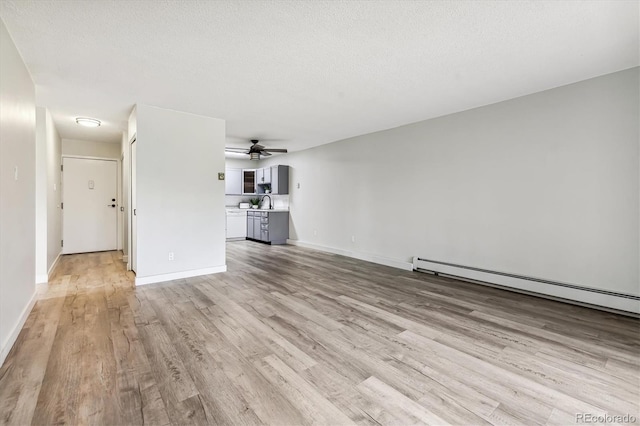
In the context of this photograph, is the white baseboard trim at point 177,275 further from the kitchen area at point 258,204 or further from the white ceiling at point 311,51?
the kitchen area at point 258,204

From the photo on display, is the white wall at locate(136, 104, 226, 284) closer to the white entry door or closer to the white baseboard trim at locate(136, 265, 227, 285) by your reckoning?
the white baseboard trim at locate(136, 265, 227, 285)

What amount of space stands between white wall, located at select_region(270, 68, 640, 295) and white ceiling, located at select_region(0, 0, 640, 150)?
1.13 ft

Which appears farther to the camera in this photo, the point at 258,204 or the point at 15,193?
the point at 258,204

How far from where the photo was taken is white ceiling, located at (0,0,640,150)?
2.05 m

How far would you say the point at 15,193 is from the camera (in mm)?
2490

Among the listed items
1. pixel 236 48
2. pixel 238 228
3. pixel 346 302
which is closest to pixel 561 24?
pixel 236 48

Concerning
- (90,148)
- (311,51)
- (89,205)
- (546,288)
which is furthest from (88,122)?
(546,288)

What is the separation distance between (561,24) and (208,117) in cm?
428

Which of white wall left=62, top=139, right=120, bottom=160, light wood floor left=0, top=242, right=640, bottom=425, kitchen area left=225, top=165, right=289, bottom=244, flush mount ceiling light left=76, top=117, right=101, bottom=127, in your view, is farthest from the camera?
kitchen area left=225, top=165, right=289, bottom=244

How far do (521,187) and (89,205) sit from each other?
26.7 feet

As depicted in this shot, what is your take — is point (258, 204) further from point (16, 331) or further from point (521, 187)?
point (521, 187)

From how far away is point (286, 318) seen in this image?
9.52ft

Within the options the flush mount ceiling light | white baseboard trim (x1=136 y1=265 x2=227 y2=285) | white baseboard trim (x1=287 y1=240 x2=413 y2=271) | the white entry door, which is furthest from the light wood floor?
the white entry door

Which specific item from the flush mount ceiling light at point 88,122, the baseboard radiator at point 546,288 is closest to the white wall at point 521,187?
the baseboard radiator at point 546,288
